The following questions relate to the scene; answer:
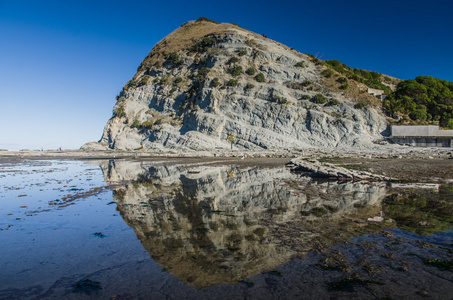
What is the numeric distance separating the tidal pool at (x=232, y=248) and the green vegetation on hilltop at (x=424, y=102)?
4256cm

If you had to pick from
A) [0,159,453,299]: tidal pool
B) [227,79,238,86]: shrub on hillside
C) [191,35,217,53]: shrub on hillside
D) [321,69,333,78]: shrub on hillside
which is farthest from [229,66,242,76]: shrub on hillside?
[0,159,453,299]: tidal pool

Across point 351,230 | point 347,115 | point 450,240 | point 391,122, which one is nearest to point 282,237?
point 351,230

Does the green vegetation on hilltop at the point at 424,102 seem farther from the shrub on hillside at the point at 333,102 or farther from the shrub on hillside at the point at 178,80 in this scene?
the shrub on hillside at the point at 178,80

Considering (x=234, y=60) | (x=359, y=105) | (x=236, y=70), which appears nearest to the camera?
(x=359, y=105)

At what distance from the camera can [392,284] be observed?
3264 millimetres

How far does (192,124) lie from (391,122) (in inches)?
1277

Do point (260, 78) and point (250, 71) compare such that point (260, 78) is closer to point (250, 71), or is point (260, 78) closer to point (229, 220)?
point (250, 71)

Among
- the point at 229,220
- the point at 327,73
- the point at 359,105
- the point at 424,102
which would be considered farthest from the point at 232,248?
the point at 424,102

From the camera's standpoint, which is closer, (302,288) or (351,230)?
(302,288)

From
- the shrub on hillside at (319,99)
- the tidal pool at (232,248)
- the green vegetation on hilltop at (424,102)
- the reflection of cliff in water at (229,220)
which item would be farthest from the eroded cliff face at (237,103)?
the tidal pool at (232,248)

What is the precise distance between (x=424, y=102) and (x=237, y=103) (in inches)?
1517

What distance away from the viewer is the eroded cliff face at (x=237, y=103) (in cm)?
3894

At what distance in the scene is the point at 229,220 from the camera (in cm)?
623

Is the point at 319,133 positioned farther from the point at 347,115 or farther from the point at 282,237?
the point at 282,237
